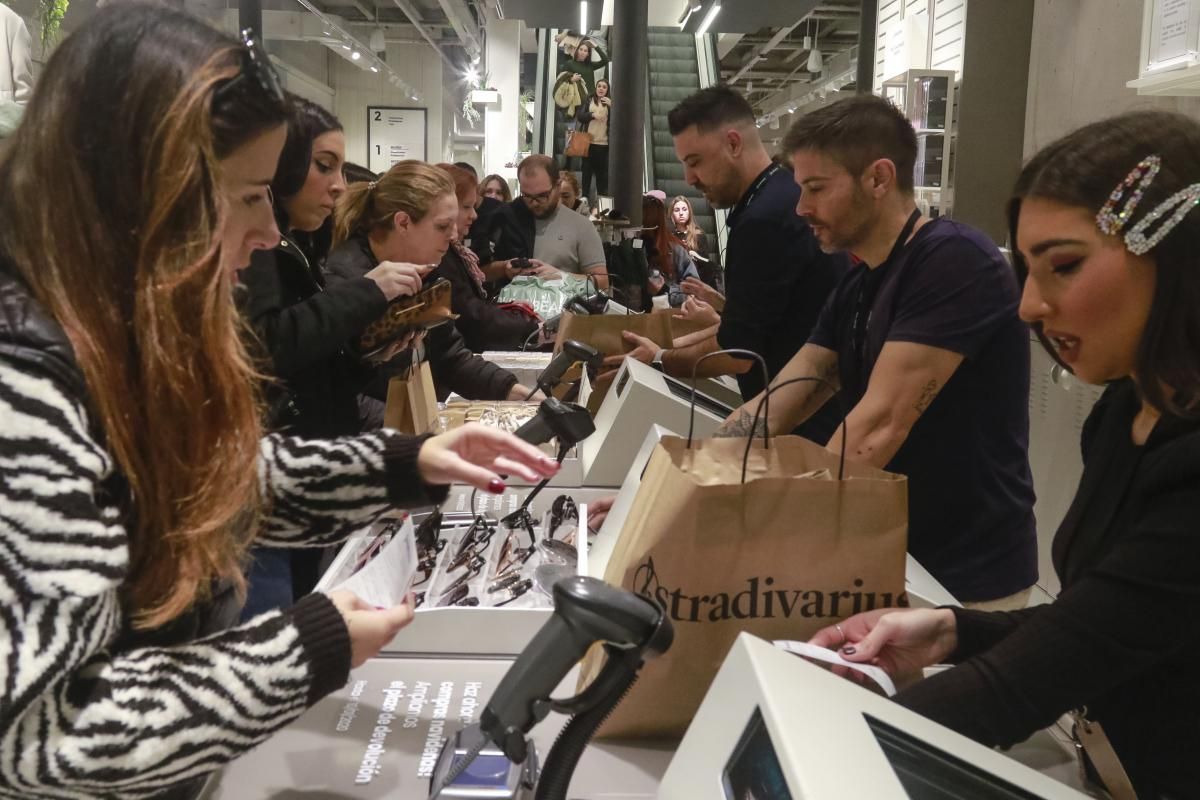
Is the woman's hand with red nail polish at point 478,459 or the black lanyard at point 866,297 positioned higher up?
the black lanyard at point 866,297

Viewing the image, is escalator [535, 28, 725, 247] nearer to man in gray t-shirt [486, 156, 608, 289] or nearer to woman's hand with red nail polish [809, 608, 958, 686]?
man in gray t-shirt [486, 156, 608, 289]

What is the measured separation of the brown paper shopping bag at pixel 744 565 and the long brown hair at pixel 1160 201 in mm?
299

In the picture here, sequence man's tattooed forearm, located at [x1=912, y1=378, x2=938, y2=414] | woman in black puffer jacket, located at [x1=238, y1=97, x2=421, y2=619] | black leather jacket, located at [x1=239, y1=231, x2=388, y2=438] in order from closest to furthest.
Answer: man's tattooed forearm, located at [x1=912, y1=378, x2=938, y2=414]
woman in black puffer jacket, located at [x1=238, y1=97, x2=421, y2=619]
black leather jacket, located at [x1=239, y1=231, x2=388, y2=438]

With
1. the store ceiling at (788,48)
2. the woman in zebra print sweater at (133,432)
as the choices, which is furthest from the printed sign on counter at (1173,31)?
the store ceiling at (788,48)

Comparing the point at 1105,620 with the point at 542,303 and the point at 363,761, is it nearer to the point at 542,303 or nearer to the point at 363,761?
the point at 363,761

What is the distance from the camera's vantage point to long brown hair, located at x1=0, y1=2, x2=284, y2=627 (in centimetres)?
83

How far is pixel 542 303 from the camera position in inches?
180

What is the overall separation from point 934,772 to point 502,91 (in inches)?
583

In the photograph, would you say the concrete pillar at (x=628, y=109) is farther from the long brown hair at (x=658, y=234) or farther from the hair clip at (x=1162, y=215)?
the hair clip at (x=1162, y=215)

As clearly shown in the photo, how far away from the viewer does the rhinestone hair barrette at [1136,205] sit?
3.30 ft

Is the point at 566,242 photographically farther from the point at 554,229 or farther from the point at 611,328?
the point at 611,328

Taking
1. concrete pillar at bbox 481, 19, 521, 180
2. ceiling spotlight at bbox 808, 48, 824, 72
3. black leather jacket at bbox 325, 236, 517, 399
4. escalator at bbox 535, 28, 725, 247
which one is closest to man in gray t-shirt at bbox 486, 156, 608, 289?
black leather jacket at bbox 325, 236, 517, 399

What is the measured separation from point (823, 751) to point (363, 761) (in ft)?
1.91

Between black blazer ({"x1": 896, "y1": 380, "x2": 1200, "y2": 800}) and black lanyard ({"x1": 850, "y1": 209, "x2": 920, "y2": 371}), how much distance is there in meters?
0.99
